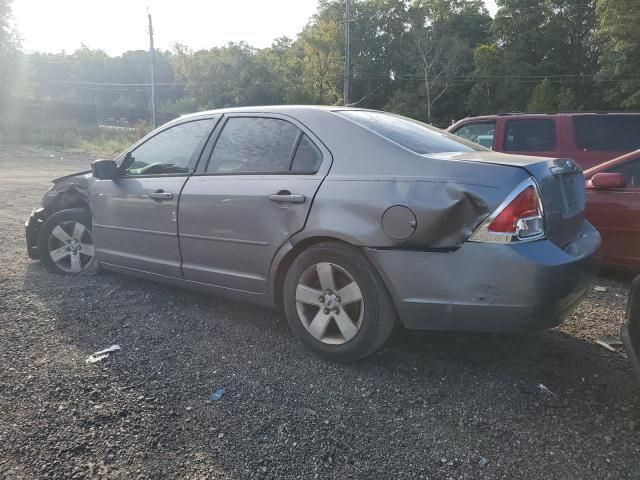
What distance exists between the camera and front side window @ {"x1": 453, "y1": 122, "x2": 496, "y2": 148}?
7895 mm

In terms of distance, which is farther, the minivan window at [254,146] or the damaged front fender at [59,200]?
the damaged front fender at [59,200]

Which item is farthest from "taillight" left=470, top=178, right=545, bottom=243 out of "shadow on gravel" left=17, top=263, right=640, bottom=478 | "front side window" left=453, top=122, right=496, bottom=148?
"front side window" left=453, top=122, right=496, bottom=148

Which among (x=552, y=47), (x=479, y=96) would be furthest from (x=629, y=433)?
(x=552, y=47)

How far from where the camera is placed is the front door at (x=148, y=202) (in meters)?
4.06

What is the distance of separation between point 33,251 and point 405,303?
4.28m

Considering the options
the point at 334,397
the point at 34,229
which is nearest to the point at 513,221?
the point at 334,397

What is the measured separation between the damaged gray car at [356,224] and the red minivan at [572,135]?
4128mm

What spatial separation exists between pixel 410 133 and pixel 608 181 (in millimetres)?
2568

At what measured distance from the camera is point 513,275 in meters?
2.68

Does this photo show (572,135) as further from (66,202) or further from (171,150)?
(66,202)

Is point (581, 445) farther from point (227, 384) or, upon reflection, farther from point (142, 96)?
point (142, 96)

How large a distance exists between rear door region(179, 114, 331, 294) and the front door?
161 mm

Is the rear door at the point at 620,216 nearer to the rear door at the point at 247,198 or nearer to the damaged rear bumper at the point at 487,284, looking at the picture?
the damaged rear bumper at the point at 487,284

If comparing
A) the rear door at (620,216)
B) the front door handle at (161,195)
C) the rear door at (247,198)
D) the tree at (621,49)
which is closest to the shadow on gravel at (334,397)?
the rear door at (247,198)
